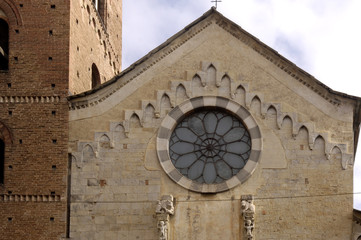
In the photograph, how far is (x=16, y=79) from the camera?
28.9m

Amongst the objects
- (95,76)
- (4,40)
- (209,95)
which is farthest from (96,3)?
(209,95)

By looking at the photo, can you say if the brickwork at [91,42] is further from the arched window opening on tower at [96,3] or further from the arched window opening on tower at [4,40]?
the arched window opening on tower at [4,40]

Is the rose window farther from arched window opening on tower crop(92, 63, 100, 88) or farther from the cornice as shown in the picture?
arched window opening on tower crop(92, 63, 100, 88)

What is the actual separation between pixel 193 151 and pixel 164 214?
7.15ft

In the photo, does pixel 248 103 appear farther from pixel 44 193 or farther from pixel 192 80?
pixel 44 193

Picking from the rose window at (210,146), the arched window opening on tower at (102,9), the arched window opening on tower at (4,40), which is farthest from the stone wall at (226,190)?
the arched window opening on tower at (102,9)

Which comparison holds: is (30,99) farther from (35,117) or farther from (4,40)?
(4,40)

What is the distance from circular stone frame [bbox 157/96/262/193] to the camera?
27219 millimetres

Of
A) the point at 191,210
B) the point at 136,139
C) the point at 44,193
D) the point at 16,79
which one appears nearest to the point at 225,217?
the point at 191,210

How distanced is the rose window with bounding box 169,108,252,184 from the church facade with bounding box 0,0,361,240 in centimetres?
3

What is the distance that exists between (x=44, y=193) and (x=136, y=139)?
3011mm

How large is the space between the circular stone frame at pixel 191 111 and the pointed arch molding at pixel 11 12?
5.68 m

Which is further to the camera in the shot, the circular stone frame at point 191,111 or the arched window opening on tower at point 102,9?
the arched window opening on tower at point 102,9

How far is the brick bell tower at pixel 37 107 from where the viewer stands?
2736 centimetres
